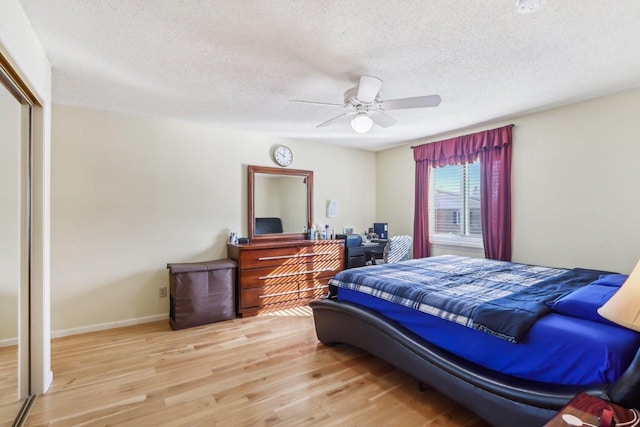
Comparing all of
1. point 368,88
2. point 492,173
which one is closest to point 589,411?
point 368,88

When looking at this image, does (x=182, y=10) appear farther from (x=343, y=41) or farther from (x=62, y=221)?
(x=62, y=221)

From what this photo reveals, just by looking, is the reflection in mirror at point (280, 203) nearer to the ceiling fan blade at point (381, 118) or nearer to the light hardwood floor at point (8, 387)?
the ceiling fan blade at point (381, 118)

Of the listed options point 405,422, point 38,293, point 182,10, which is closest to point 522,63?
point 182,10

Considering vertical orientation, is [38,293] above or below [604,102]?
below

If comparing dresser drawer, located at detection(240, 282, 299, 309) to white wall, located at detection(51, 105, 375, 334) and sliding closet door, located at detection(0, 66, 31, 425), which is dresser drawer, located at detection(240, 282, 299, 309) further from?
sliding closet door, located at detection(0, 66, 31, 425)

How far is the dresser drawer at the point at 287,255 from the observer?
3.56 m

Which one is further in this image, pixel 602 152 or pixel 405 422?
pixel 602 152

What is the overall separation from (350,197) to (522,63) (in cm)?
308

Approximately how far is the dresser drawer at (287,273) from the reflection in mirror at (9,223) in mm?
1925

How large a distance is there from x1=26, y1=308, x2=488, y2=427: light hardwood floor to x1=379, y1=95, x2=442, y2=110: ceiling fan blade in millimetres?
Result: 2101

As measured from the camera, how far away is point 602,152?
2811 mm

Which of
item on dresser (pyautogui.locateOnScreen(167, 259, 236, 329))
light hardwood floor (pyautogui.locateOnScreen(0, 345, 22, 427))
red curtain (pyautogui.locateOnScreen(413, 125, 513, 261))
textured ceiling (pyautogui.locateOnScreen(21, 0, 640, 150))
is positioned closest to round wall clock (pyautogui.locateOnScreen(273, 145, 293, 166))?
textured ceiling (pyautogui.locateOnScreen(21, 0, 640, 150))

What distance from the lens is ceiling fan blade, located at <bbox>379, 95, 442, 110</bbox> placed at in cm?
222

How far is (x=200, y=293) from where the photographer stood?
3238 millimetres
